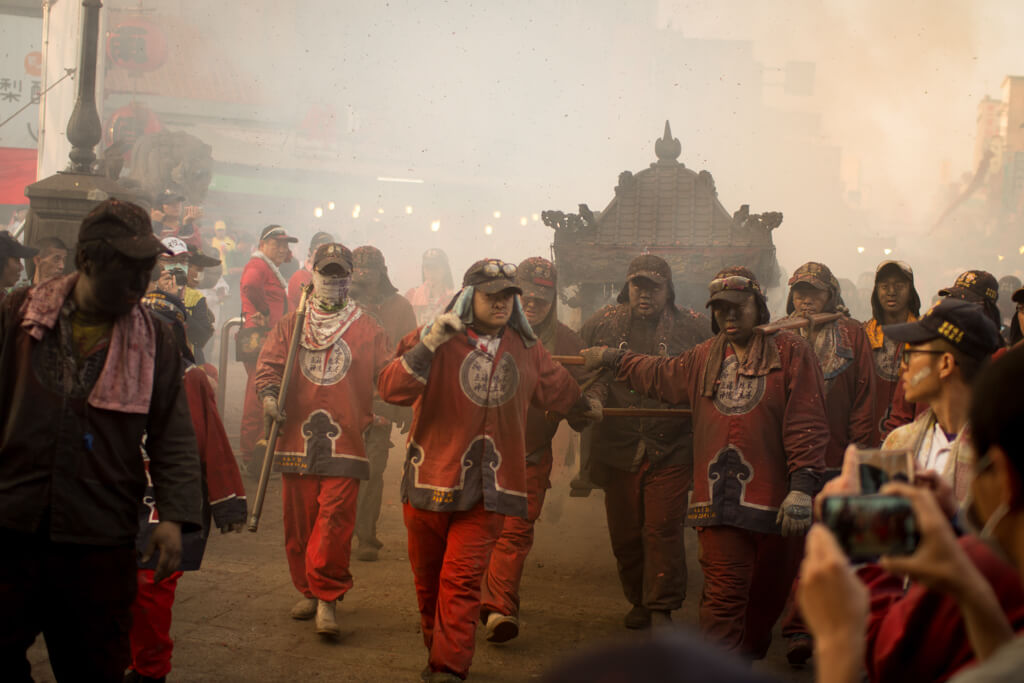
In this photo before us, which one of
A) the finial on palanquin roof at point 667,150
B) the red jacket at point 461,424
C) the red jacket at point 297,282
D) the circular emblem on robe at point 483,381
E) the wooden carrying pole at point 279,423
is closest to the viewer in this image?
the red jacket at point 461,424

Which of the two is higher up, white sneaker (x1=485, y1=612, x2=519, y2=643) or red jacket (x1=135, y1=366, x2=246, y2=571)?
red jacket (x1=135, y1=366, x2=246, y2=571)

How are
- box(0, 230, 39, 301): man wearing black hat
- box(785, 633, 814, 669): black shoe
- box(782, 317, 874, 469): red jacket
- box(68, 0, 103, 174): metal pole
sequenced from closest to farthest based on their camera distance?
box(785, 633, 814, 669): black shoe
box(782, 317, 874, 469): red jacket
box(0, 230, 39, 301): man wearing black hat
box(68, 0, 103, 174): metal pole

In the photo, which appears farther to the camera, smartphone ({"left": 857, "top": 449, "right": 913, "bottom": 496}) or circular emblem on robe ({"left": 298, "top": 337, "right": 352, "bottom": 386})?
circular emblem on robe ({"left": 298, "top": 337, "right": 352, "bottom": 386})

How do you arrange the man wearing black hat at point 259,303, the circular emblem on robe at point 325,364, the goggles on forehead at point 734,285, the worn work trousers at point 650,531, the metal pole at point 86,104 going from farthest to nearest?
the man wearing black hat at point 259,303, the metal pole at point 86,104, the circular emblem on robe at point 325,364, the worn work trousers at point 650,531, the goggles on forehead at point 734,285

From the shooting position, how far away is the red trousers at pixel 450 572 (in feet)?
16.4

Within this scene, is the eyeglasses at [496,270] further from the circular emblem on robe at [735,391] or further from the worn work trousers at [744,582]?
the worn work trousers at [744,582]

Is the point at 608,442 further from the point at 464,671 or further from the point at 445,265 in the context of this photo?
the point at 445,265

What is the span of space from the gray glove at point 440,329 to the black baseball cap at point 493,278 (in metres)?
0.26

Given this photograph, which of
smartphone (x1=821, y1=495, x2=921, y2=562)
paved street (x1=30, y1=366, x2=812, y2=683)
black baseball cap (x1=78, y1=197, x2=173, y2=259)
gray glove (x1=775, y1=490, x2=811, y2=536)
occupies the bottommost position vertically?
paved street (x1=30, y1=366, x2=812, y2=683)

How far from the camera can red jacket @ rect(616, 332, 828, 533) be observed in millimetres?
5348

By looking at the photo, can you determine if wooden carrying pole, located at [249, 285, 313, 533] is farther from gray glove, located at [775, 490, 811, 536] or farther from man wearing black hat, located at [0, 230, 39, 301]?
gray glove, located at [775, 490, 811, 536]

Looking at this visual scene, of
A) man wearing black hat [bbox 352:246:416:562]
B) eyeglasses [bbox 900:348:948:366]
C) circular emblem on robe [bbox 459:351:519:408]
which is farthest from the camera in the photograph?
man wearing black hat [bbox 352:246:416:562]

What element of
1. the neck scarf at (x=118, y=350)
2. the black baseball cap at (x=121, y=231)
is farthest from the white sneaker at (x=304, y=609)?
the black baseball cap at (x=121, y=231)

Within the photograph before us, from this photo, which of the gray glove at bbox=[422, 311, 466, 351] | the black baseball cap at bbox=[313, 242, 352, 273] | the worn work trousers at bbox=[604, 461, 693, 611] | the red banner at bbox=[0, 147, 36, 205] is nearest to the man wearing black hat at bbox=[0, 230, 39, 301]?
the black baseball cap at bbox=[313, 242, 352, 273]
